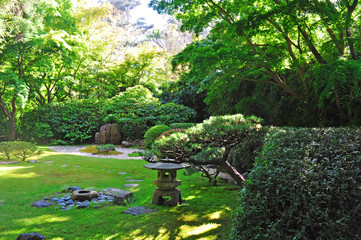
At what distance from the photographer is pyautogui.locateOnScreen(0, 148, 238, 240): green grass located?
302cm

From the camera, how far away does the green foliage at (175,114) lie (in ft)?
45.3

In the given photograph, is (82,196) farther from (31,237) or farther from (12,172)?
(12,172)

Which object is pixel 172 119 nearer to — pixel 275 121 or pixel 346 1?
pixel 275 121

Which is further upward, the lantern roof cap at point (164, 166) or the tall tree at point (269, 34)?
the tall tree at point (269, 34)

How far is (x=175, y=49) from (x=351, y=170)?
26188 millimetres

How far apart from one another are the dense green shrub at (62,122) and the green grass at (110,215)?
9.14 m

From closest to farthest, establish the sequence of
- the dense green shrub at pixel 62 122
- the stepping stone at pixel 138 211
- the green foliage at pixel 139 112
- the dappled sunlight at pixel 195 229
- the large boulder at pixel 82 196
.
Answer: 1. the dappled sunlight at pixel 195 229
2. the stepping stone at pixel 138 211
3. the large boulder at pixel 82 196
4. the green foliage at pixel 139 112
5. the dense green shrub at pixel 62 122

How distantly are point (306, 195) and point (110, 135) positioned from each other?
13454 millimetres

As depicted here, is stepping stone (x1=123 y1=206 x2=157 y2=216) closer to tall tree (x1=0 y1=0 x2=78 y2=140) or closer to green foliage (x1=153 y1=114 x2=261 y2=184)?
green foliage (x1=153 y1=114 x2=261 y2=184)

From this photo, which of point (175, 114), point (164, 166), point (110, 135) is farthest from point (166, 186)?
point (110, 135)

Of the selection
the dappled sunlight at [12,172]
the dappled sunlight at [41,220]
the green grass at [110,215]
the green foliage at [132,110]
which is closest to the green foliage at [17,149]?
the dappled sunlight at [12,172]

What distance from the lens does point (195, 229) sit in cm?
318

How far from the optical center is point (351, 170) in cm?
186

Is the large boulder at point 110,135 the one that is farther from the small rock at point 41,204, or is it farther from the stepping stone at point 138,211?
the stepping stone at point 138,211
